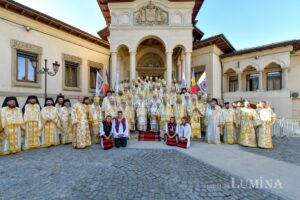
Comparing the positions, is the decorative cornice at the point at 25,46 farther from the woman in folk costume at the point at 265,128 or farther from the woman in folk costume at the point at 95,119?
the woman in folk costume at the point at 265,128

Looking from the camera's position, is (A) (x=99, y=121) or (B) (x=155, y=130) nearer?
(A) (x=99, y=121)

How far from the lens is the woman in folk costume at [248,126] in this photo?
6.73 meters

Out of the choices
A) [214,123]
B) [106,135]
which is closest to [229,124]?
[214,123]

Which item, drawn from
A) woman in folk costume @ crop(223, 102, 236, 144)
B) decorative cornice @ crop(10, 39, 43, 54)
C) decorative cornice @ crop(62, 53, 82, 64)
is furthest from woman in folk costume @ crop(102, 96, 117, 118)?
decorative cornice @ crop(10, 39, 43, 54)

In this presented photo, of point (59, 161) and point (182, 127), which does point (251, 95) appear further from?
point (59, 161)

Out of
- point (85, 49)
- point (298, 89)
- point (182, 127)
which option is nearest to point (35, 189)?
point (182, 127)

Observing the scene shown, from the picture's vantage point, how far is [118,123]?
262 inches

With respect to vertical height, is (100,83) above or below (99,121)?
above

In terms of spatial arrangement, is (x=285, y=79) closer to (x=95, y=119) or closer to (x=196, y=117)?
(x=196, y=117)

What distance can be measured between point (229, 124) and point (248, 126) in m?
0.77

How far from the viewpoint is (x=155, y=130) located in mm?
8148

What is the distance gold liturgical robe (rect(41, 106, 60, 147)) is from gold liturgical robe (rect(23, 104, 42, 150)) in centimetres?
18

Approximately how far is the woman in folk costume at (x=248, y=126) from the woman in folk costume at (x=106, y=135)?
19.5ft

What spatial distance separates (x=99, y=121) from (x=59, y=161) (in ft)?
8.59
